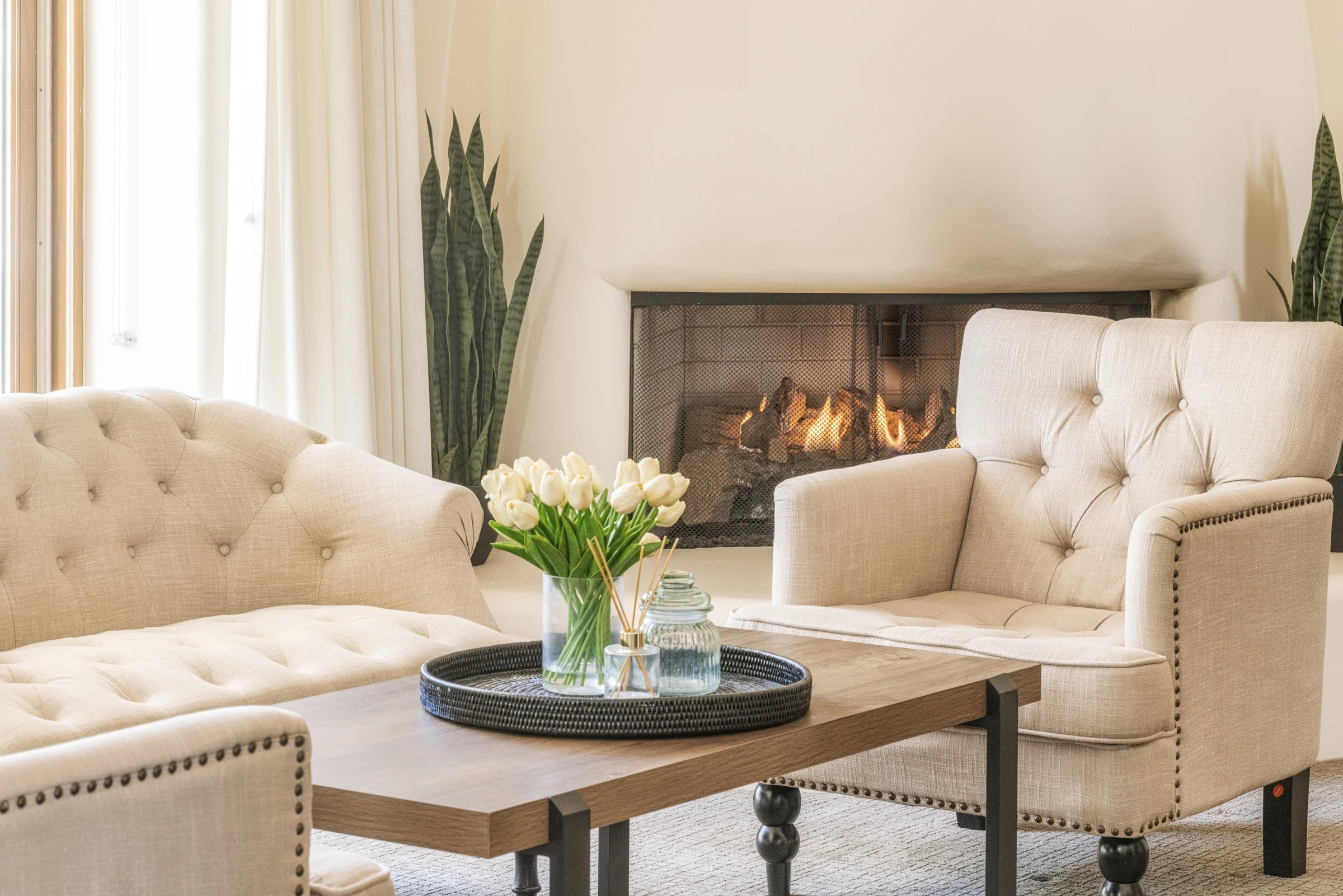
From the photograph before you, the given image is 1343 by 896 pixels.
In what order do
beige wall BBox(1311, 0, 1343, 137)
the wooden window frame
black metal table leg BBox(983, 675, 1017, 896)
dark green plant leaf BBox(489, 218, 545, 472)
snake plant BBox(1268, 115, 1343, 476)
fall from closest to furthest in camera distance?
black metal table leg BBox(983, 675, 1017, 896) → the wooden window frame → snake plant BBox(1268, 115, 1343, 476) → dark green plant leaf BBox(489, 218, 545, 472) → beige wall BBox(1311, 0, 1343, 137)

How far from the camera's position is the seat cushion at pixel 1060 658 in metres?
2.33

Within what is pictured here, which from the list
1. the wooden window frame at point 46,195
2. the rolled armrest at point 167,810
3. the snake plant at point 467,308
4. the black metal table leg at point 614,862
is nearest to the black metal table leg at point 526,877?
the black metal table leg at point 614,862

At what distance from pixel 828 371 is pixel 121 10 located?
2056mm

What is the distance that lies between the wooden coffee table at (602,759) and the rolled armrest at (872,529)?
510mm

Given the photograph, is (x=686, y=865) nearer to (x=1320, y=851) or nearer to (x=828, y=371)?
(x=1320, y=851)

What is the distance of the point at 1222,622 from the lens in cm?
252

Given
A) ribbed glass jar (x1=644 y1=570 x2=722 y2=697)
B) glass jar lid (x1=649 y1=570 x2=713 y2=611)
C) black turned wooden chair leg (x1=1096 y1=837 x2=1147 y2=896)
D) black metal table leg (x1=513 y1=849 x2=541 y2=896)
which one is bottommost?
black metal table leg (x1=513 y1=849 x2=541 y2=896)

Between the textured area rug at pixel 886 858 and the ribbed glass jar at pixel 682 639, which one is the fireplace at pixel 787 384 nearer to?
the textured area rug at pixel 886 858

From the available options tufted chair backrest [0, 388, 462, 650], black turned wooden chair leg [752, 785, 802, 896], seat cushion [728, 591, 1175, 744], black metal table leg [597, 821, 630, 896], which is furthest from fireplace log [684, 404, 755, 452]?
black metal table leg [597, 821, 630, 896]

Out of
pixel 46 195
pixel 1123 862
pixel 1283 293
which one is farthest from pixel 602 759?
pixel 1283 293

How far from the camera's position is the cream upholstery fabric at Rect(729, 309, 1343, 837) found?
2.38m

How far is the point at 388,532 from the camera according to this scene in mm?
2928

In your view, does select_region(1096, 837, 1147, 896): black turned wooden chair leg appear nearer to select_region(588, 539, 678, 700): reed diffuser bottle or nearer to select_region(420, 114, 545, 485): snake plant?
select_region(588, 539, 678, 700): reed diffuser bottle

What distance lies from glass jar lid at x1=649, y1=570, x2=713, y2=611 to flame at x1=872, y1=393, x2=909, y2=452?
2667mm
